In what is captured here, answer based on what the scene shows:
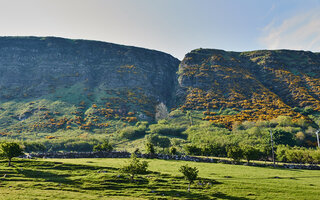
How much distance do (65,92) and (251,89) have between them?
14440 centimetres

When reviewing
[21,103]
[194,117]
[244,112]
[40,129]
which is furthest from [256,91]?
[21,103]

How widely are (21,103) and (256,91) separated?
16973 cm

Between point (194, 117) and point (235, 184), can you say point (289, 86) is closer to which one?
point (194, 117)

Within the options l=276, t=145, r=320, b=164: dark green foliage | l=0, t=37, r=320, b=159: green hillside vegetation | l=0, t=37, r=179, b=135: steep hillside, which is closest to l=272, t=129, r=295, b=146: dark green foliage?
l=0, t=37, r=320, b=159: green hillside vegetation

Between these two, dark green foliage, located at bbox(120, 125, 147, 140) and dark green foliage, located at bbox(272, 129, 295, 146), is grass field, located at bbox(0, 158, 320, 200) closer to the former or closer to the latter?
dark green foliage, located at bbox(272, 129, 295, 146)

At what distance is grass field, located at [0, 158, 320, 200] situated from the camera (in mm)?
29547

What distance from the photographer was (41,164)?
43.6 metres

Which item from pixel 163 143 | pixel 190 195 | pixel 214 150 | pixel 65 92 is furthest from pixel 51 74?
pixel 190 195

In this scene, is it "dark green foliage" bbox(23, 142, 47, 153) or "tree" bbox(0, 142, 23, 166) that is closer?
"tree" bbox(0, 142, 23, 166)

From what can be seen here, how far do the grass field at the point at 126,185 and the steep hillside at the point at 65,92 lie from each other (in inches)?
2882

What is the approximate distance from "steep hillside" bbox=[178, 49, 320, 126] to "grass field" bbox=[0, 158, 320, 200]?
7402 centimetres

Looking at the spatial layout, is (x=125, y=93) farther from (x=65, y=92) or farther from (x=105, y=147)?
(x=105, y=147)

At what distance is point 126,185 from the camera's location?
3419 centimetres

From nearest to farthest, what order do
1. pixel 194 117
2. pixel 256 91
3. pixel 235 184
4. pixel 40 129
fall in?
pixel 235 184 → pixel 40 129 → pixel 194 117 → pixel 256 91
